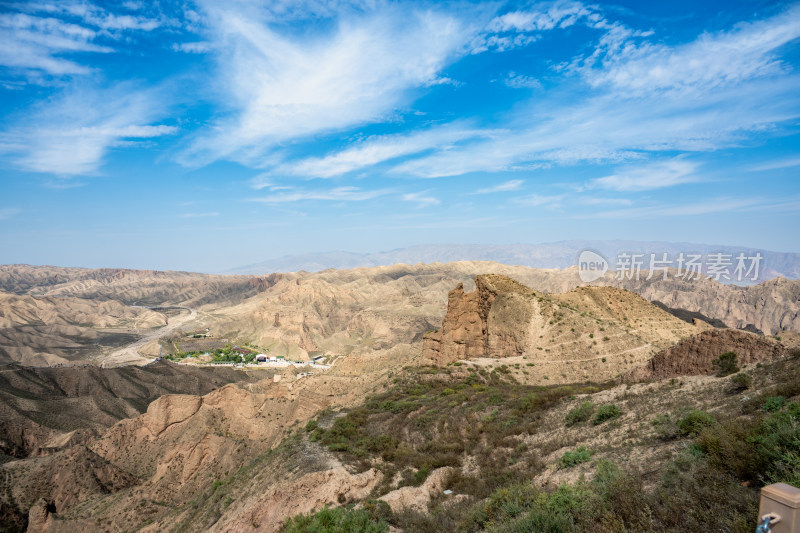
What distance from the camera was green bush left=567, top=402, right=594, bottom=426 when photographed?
13.9 m

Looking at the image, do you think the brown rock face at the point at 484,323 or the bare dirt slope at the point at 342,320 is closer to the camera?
the brown rock face at the point at 484,323

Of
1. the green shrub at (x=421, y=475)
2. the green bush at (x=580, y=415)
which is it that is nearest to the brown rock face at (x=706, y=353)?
the green bush at (x=580, y=415)

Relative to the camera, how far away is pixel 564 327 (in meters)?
32.6

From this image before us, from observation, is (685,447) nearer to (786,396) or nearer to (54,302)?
(786,396)

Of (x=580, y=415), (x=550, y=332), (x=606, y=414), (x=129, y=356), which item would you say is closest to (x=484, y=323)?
(x=550, y=332)

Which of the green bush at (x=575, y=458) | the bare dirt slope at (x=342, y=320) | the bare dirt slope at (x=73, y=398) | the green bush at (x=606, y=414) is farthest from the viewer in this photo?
the bare dirt slope at (x=342, y=320)

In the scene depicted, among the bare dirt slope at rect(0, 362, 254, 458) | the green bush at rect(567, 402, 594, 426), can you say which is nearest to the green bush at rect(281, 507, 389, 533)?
the green bush at rect(567, 402, 594, 426)

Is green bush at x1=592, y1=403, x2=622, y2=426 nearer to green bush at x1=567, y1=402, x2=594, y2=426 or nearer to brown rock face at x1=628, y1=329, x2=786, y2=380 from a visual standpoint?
green bush at x1=567, y1=402, x2=594, y2=426

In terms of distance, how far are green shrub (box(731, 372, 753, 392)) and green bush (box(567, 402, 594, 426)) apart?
434 centimetres

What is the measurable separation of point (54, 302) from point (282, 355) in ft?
434

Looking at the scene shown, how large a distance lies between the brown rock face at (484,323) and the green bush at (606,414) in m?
19.4

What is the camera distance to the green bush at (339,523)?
9859 millimetres

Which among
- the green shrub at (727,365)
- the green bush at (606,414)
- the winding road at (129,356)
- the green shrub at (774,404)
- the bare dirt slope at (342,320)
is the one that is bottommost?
the winding road at (129,356)

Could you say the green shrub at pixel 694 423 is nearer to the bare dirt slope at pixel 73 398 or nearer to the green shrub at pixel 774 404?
the green shrub at pixel 774 404
